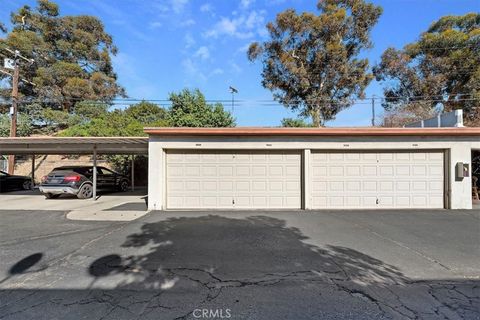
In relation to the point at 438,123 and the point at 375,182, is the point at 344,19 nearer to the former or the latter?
the point at 438,123

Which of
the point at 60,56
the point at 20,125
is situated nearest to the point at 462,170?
the point at 20,125

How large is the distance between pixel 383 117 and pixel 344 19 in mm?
9816

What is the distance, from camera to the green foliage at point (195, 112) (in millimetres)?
21203

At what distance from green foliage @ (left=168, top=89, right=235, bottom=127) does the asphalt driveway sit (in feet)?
46.6

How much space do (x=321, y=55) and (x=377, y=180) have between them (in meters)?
16.1

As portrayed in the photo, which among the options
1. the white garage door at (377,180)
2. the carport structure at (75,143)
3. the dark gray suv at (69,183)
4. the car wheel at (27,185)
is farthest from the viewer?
the car wheel at (27,185)

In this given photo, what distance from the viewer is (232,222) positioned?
25.5ft

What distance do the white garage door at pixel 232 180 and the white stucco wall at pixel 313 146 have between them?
29 cm

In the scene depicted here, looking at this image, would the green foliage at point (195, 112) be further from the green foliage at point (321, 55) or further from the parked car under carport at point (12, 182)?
the parked car under carport at point (12, 182)

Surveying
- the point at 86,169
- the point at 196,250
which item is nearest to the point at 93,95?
the point at 86,169

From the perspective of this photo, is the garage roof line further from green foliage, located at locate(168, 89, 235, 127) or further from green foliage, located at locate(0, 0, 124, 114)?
green foliage, located at locate(0, 0, 124, 114)

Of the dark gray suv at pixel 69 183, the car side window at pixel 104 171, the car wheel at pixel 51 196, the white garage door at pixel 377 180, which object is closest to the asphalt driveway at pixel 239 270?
the white garage door at pixel 377 180

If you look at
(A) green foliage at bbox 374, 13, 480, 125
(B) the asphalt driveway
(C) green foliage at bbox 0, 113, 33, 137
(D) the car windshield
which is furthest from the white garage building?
(C) green foliage at bbox 0, 113, 33, 137

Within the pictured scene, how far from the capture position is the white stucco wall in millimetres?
9539
